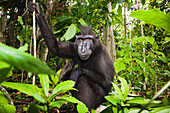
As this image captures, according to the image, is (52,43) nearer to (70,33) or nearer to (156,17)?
(70,33)

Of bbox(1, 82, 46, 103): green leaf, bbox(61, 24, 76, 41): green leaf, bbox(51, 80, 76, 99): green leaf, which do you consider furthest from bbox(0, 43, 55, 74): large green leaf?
bbox(61, 24, 76, 41): green leaf

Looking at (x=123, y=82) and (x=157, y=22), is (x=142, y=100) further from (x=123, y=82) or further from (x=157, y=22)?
(x=157, y=22)

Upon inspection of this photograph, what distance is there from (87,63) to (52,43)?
85 centimetres

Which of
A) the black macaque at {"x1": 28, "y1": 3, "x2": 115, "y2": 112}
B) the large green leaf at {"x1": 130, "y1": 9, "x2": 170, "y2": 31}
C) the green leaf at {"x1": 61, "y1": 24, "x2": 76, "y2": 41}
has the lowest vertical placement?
the black macaque at {"x1": 28, "y1": 3, "x2": 115, "y2": 112}

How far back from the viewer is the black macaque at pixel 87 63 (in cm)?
261

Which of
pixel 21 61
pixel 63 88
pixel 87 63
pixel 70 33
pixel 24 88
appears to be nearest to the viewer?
pixel 21 61

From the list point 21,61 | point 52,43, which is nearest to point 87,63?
point 52,43

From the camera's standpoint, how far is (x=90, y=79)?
282 cm

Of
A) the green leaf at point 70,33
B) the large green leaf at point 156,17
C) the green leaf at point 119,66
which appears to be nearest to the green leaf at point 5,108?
the large green leaf at point 156,17

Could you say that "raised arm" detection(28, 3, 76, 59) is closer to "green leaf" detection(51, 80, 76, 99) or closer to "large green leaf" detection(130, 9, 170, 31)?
"green leaf" detection(51, 80, 76, 99)

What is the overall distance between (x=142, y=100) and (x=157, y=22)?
69cm

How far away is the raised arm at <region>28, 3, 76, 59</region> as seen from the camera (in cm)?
249

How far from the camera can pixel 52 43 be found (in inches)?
110

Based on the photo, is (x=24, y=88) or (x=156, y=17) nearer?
(x=156, y=17)
